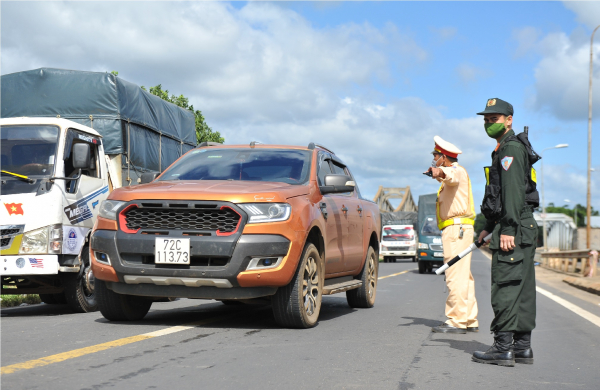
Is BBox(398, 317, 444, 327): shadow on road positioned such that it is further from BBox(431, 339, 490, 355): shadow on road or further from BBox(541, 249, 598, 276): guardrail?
BBox(541, 249, 598, 276): guardrail

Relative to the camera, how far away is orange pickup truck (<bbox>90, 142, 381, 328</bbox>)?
248 inches

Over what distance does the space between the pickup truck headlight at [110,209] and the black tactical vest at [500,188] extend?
3.19m

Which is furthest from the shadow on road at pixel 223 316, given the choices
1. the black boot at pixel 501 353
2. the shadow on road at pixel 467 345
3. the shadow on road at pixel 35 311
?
the black boot at pixel 501 353

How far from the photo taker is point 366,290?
955 cm

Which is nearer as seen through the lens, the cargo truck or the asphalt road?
the asphalt road

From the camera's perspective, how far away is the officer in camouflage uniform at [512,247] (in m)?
5.38

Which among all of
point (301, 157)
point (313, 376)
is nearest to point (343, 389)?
point (313, 376)

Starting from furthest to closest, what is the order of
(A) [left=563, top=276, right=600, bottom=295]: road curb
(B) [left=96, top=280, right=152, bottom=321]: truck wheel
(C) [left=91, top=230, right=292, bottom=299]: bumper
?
(A) [left=563, top=276, right=600, bottom=295]: road curb < (B) [left=96, top=280, right=152, bottom=321]: truck wheel < (C) [left=91, top=230, right=292, bottom=299]: bumper

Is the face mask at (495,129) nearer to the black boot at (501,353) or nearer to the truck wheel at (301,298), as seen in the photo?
the black boot at (501,353)

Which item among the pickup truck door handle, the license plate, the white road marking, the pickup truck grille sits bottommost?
the white road marking

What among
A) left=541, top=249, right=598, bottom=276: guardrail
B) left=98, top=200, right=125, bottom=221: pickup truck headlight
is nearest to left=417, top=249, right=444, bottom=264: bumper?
left=541, top=249, right=598, bottom=276: guardrail

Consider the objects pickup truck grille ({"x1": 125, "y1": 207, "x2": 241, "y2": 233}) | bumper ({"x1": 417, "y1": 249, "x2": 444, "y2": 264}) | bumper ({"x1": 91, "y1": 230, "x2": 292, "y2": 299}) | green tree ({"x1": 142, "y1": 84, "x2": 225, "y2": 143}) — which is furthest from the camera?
green tree ({"x1": 142, "y1": 84, "x2": 225, "y2": 143})

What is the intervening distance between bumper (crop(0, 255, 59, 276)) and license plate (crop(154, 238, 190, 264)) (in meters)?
2.19

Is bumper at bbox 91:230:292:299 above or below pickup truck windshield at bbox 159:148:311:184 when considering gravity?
below
